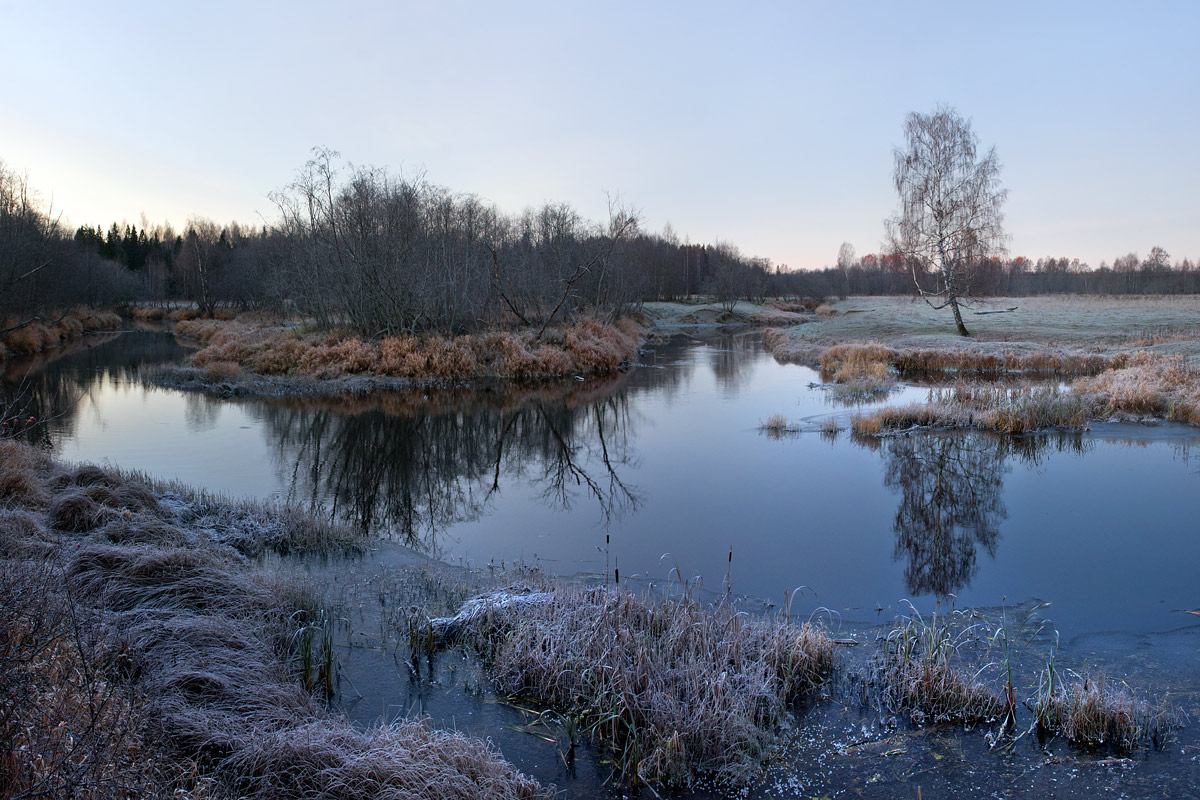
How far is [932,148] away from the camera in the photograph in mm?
31016

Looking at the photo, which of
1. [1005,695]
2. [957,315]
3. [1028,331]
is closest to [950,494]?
[1005,695]

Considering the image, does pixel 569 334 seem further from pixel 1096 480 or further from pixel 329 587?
pixel 329 587

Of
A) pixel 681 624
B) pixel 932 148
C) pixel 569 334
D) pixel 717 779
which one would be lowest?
pixel 717 779

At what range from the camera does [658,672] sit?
482cm

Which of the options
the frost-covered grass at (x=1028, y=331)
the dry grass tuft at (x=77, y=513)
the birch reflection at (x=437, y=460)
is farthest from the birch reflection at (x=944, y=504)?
the frost-covered grass at (x=1028, y=331)

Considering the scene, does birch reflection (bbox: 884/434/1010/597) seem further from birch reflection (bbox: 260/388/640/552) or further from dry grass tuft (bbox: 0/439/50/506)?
dry grass tuft (bbox: 0/439/50/506)

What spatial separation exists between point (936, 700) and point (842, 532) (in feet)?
13.6

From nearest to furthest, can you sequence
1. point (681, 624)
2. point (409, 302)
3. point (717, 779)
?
1. point (717, 779)
2. point (681, 624)
3. point (409, 302)

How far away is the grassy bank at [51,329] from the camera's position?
29.6 m

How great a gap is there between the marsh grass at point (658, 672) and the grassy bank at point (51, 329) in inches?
823

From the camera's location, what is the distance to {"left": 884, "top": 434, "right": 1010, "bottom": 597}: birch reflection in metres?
7.71

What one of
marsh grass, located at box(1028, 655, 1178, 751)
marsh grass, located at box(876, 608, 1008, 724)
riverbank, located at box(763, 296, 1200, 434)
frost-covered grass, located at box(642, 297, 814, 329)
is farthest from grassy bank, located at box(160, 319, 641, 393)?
frost-covered grass, located at box(642, 297, 814, 329)

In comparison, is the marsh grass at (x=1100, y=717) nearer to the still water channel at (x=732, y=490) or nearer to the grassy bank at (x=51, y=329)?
the still water channel at (x=732, y=490)

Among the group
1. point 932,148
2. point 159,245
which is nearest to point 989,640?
point 932,148
